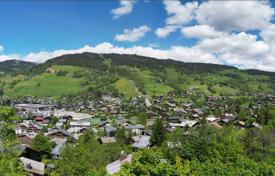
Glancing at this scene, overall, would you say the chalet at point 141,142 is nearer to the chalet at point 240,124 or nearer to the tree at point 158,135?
the tree at point 158,135

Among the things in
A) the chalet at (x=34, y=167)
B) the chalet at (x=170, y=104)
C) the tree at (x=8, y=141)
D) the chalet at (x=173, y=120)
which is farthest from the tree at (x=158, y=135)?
Result: the chalet at (x=170, y=104)

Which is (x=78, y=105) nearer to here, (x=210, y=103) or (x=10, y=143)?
(x=210, y=103)

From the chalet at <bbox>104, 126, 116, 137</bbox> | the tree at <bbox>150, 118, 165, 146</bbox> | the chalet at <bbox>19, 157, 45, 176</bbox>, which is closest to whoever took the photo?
the chalet at <bbox>19, 157, 45, 176</bbox>

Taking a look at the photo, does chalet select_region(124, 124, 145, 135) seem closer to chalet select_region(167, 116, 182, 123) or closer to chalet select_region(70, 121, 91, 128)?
chalet select_region(70, 121, 91, 128)

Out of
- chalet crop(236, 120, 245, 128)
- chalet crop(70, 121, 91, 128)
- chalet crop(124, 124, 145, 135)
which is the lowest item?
chalet crop(70, 121, 91, 128)

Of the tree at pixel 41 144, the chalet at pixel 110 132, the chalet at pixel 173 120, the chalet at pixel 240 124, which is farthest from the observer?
the chalet at pixel 173 120

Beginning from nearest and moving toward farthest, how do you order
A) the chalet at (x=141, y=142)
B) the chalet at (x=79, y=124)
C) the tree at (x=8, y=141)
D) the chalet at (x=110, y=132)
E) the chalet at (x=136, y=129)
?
the tree at (x=8, y=141)
the chalet at (x=141, y=142)
the chalet at (x=110, y=132)
the chalet at (x=136, y=129)
the chalet at (x=79, y=124)

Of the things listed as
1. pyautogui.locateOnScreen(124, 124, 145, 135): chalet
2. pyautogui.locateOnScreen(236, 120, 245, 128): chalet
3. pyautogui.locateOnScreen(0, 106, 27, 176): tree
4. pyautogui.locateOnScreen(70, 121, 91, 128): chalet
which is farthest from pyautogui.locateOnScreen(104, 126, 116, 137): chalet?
pyautogui.locateOnScreen(0, 106, 27, 176): tree

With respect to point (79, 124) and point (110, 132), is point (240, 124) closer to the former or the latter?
point (110, 132)

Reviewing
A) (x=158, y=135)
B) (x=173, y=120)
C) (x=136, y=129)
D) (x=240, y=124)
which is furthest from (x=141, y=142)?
(x=173, y=120)

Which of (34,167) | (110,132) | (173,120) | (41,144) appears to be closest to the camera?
(34,167)

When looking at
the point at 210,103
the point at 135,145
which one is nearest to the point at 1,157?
the point at 135,145
